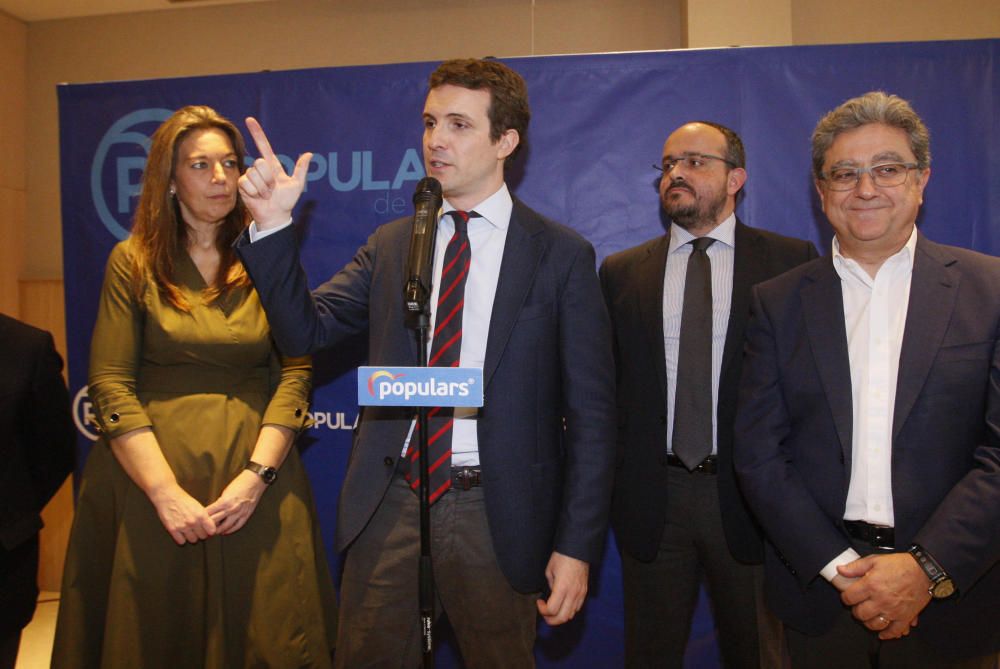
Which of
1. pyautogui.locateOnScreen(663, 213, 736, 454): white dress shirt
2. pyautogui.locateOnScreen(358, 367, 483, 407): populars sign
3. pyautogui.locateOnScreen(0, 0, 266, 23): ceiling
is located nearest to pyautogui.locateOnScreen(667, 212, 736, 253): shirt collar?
pyautogui.locateOnScreen(663, 213, 736, 454): white dress shirt

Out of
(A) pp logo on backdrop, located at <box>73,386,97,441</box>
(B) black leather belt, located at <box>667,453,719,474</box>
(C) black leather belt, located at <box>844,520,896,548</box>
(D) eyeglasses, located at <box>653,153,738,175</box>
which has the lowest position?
(C) black leather belt, located at <box>844,520,896,548</box>

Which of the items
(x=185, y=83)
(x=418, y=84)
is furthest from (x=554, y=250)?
(x=185, y=83)

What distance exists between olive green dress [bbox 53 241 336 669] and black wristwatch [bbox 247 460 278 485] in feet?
0.15

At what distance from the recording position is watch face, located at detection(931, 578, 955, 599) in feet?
5.36

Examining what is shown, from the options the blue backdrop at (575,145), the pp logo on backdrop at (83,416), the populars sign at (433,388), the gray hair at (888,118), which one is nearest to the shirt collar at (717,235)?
the blue backdrop at (575,145)

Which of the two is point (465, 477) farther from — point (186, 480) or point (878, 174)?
point (878, 174)

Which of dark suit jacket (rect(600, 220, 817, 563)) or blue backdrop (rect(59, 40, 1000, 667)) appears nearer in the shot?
dark suit jacket (rect(600, 220, 817, 563))

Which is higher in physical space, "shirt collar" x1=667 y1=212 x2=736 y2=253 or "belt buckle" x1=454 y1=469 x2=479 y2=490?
"shirt collar" x1=667 y1=212 x2=736 y2=253

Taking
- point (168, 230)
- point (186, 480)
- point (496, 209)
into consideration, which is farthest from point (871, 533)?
point (168, 230)

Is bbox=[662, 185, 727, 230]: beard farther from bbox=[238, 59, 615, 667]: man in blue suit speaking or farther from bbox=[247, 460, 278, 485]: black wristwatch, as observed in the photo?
bbox=[247, 460, 278, 485]: black wristwatch

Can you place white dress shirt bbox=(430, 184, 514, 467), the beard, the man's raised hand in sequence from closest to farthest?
the man's raised hand, white dress shirt bbox=(430, 184, 514, 467), the beard

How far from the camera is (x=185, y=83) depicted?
3383 mm

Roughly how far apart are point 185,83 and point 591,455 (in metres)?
2.64

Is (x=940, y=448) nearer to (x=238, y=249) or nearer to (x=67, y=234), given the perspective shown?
(x=238, y=249)
